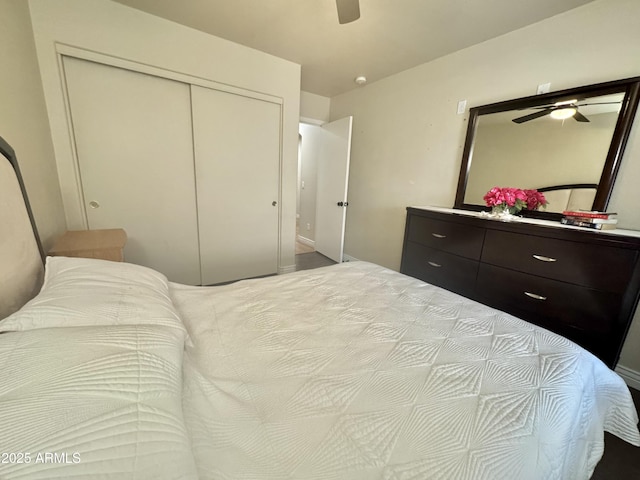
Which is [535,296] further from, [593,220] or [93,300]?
[93,300]

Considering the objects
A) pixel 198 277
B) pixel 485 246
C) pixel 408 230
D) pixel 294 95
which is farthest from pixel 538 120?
pixel 198 277

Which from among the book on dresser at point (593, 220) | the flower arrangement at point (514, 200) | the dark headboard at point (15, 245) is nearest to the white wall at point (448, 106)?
the book on dresser at point (593, 220)

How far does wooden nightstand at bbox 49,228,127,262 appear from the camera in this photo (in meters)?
1.46

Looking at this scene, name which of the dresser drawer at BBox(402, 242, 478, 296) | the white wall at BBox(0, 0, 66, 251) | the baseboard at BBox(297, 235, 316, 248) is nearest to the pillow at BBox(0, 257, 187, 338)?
the white wall at BBox(0, 0, 66, 251)

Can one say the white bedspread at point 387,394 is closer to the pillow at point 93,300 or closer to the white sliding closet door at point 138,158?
the pillow at point 93,300

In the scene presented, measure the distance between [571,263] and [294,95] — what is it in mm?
2883

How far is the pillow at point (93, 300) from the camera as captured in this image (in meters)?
0.65

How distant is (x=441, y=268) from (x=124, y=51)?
3.18 meters

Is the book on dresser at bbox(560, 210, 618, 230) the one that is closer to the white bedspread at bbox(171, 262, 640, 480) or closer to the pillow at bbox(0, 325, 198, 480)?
the white bedspread at bbox(171, 262, 640, 480)

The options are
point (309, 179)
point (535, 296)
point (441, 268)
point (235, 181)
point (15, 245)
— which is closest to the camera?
point (15, 245)

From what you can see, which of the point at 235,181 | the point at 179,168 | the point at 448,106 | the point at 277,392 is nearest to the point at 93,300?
the point at 277,392

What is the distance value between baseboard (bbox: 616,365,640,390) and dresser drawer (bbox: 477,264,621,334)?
60 centimetres

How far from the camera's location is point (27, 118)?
150 centimetres

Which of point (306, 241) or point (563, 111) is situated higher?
point (563, 111)
